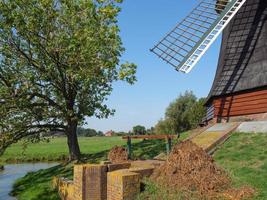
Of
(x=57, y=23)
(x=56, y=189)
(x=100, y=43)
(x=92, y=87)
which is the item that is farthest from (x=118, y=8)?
(x=56, y=189)

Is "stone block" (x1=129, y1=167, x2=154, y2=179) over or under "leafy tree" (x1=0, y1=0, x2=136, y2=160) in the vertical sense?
under

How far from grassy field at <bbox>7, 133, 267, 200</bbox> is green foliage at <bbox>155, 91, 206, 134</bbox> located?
33457 mm

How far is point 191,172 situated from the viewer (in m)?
11.7

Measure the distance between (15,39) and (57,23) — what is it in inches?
101

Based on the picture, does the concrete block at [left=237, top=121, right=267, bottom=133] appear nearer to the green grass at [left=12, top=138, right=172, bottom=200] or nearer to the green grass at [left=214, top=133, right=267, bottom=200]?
the green grass at [left=214, top=133, right=267, bottom=200]

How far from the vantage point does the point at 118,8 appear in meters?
21.8

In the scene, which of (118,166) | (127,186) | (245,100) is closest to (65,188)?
(118,166)

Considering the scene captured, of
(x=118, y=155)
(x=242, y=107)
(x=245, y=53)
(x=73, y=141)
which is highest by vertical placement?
(x=245, y=53)

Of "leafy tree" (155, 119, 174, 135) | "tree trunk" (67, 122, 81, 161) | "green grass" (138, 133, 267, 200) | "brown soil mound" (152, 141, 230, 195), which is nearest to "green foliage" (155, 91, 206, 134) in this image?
"leafy tree" (155, 119, 174, 135)

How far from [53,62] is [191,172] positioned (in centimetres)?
1304

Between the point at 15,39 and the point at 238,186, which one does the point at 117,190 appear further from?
the point at 15,39

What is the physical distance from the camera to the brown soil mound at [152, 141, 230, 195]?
36.9ft

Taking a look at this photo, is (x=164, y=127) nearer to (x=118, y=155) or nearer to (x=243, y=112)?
(x=243, y=112)

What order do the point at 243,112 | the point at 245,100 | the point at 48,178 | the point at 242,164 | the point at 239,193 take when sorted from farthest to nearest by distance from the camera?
the point at 48,178, the point at 243,112, the point at 245,100, the point at 242,164, the point at 239,193
